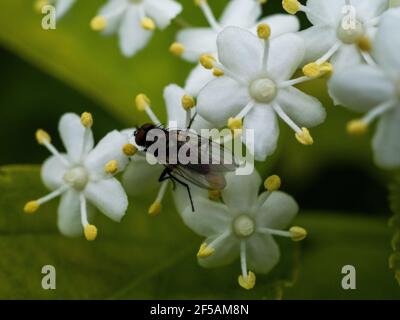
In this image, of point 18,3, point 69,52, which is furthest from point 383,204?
point 18,3

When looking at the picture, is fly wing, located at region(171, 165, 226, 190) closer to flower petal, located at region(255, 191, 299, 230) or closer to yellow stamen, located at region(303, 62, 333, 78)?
flower petal, located at region(255, 191, 299, 230)

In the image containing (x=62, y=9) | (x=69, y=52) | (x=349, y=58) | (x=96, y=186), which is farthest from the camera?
(x=69, y=52)

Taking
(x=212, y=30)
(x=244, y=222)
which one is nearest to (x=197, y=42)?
(x=212, y=30)

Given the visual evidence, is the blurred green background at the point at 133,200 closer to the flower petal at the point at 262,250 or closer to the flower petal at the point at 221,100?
the flower petal at the point at 262,250

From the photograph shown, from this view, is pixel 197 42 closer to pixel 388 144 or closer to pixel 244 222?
pixel 244 222

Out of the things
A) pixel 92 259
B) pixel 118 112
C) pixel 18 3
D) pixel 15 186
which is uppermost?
pixel 18 3

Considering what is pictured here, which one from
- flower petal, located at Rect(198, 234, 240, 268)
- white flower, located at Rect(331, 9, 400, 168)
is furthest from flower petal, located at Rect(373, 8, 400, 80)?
flower petal, located at Rect(198, 234, 240, 268)
